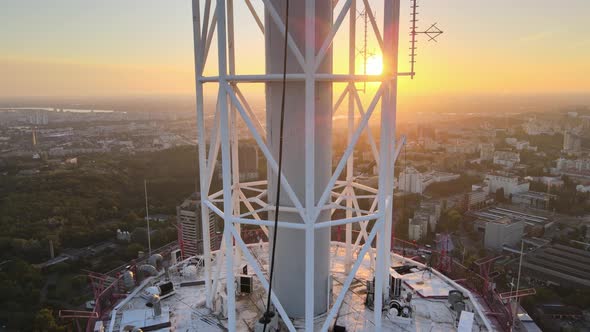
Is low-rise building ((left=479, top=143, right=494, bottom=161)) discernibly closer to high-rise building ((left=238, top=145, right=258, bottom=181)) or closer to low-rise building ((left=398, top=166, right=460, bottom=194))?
low-rise building ((left=398, top=166, right=460, bottom=194))

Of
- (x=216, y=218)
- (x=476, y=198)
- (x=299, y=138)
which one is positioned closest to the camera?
(x=299, y=138)

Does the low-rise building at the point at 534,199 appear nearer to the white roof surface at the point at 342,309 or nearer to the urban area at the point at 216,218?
the urban area at the point at 216,218

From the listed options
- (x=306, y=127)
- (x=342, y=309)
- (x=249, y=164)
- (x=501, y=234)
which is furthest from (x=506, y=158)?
(x=306, y=127)

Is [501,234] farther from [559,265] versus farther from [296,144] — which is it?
[296,144]

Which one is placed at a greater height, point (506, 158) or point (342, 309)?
point (342, 309)

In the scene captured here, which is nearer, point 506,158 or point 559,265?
point 559,265

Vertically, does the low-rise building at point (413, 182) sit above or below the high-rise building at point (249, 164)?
below

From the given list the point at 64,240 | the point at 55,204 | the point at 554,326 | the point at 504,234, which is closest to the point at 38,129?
the point at 55,204

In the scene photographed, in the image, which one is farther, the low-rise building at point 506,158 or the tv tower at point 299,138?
the low-rise building at point 506,158

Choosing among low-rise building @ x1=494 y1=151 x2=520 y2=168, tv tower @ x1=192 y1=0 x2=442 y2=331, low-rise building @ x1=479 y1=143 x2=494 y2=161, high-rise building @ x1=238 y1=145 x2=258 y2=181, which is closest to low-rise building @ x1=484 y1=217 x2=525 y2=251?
high-rise building @ x1=238 y1=145 x2=258 y2=181

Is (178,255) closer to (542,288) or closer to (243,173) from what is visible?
(542,288)

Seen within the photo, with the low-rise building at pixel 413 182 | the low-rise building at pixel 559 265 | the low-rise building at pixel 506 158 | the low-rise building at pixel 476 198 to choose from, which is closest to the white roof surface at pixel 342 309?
the low-rise building at pixel 559 265
